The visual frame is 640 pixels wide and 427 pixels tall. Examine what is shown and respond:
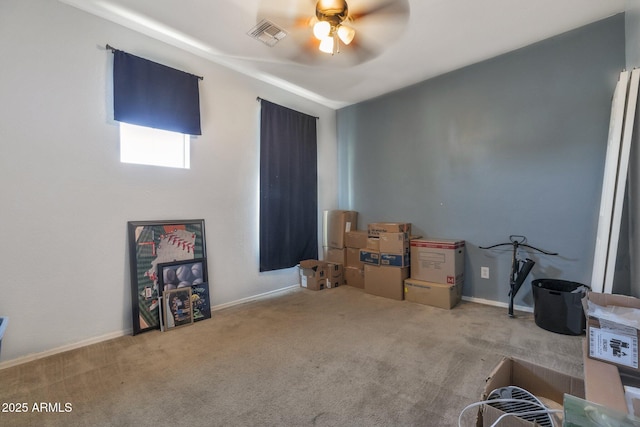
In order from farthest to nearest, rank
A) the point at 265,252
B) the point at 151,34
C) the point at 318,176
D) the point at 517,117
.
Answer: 1. the point at 318,176
2. the point at 265,252
3. the point at 517,117
4. the point at 151,34

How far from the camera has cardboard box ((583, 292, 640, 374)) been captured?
1.24m

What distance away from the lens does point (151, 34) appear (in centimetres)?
258

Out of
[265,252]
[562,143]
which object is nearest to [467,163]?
[562,143]

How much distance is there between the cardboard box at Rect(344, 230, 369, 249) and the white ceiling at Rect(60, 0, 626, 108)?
2041 millimetres

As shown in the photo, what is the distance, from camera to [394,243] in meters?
3.29

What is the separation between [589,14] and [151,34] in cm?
391

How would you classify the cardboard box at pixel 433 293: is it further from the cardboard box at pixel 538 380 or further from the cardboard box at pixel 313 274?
the cardboard box at pixel 538 380

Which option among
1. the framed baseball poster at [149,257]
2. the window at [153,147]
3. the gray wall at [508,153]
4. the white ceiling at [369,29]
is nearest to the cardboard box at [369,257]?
the gray wall at [508,153]

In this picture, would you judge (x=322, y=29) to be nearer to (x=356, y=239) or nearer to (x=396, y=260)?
(x=396, y=260)

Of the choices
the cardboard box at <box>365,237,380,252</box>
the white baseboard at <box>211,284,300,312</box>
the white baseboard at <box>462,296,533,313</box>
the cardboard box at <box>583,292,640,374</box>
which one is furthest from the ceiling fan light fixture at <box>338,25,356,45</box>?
the white baseboard at <box>462,296,533,313</box>

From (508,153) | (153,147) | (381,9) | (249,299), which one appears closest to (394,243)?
(508,153)

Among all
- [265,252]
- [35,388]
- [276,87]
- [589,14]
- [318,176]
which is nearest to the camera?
[35,388]

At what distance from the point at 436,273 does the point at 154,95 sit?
339 cm

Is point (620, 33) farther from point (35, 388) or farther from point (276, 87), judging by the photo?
point (35, 388)
